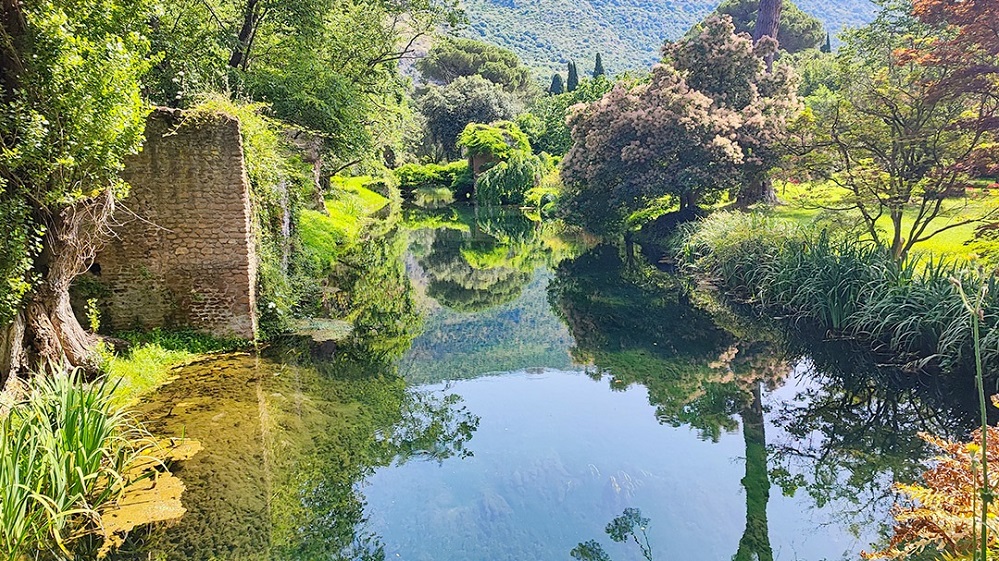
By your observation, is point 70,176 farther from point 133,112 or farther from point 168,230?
point 168,230

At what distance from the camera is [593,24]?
114375 mm

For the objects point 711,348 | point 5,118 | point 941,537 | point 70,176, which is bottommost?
point 711,348

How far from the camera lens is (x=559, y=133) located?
39000 millimetres

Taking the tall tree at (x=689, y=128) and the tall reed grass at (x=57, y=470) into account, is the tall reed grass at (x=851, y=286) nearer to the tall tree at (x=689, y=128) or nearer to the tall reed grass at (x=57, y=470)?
the tall tree at (x=689, y=128)

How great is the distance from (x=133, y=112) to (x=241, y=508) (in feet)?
12.5

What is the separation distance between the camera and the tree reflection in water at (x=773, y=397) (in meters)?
5.85

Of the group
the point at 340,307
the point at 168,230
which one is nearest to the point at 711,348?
the point at 340,307

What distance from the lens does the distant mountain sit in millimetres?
102938

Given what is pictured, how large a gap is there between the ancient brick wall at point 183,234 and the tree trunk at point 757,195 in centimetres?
1461

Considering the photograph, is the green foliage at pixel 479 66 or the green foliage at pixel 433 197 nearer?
the green foliage at pixel 433 197

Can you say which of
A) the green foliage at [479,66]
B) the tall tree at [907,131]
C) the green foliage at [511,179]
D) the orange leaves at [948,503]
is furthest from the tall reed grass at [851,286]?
the green foliage at [479,66]

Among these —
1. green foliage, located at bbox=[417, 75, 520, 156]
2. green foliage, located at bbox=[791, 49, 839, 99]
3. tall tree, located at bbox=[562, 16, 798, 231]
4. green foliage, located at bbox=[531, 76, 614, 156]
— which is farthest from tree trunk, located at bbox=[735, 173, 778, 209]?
green foliage, located at bbox=[417, 75, 520, 156]

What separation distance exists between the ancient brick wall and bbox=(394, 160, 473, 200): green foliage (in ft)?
102

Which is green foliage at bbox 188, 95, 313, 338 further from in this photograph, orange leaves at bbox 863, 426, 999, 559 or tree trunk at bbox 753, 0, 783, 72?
tree trunk at bbox 753, 0, 783, 72
